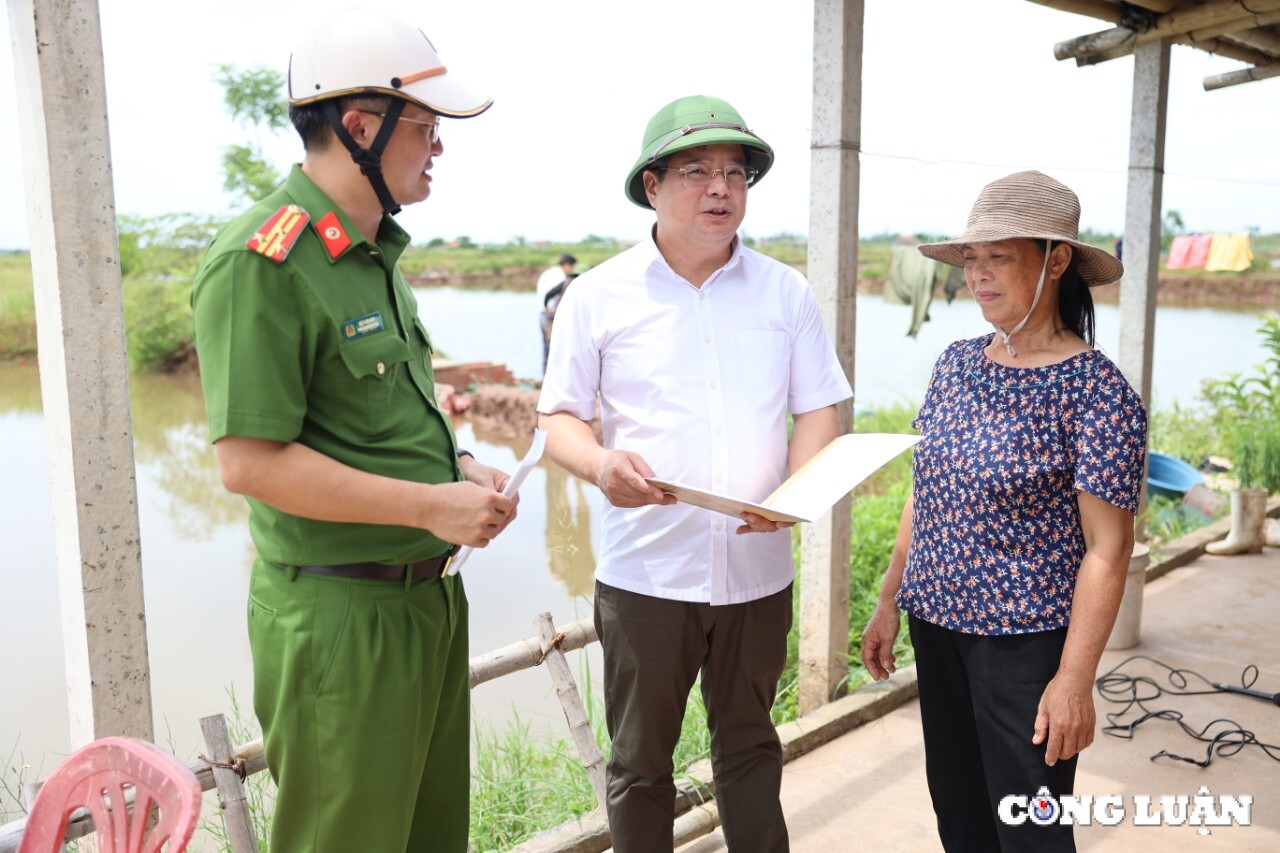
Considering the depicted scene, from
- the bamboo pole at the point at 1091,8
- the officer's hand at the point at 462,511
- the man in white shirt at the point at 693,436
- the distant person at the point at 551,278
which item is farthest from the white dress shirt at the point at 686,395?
the distant person at the point at 551,278

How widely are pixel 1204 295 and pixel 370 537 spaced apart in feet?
119

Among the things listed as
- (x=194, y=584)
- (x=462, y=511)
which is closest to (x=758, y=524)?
(x=462, y=511)

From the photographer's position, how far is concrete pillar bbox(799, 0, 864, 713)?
308 cm

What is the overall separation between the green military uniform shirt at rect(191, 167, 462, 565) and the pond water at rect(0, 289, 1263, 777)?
1926 mm

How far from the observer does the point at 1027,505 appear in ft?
5.69

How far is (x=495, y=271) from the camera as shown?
43.6m

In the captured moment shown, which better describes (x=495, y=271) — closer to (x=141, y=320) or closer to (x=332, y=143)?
(x=141, y=320)

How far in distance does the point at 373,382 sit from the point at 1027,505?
3.71 ft

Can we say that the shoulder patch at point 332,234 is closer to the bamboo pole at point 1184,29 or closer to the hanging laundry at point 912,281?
the bamboo pole at point 1184,29

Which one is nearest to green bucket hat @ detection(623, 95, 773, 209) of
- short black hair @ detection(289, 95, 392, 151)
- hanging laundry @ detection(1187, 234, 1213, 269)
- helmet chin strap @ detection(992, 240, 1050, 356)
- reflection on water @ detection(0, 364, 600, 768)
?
helmet chin strap @ detection(992, 240, 1050, 356)

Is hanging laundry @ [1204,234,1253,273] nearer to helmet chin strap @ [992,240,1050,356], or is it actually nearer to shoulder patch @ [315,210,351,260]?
helmet chin strap @ [992,240,1050,356]

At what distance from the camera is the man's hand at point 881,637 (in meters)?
2.07

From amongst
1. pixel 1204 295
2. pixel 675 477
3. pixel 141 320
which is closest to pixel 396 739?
pixel 675 477

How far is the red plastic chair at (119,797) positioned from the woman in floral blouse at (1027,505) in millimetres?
1318
